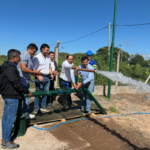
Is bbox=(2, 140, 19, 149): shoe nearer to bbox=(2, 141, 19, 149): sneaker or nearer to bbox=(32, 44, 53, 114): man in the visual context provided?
bbox=(2, 141, 19, 149): sneaker

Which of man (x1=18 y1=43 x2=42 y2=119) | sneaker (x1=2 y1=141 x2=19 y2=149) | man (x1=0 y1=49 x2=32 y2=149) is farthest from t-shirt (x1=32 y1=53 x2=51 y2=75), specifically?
sneaker (x1=2 y1=141 x2=19 y2=149)

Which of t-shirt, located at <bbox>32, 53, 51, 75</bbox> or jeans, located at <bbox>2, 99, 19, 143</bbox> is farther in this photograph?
t-shirt, located at <bbox>32, 53, 51, 75</bbox>

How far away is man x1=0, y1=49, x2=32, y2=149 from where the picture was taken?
2123 mm

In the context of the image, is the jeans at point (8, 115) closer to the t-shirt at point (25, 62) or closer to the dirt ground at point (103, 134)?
the dirt ground at point (103, 134)

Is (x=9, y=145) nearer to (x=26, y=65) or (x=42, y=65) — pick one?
(x=26, y=65)

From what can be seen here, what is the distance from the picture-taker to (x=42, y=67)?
344 centimetres

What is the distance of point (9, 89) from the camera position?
7.15ft

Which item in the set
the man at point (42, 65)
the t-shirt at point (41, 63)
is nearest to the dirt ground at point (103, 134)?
the man at point (42, 65)

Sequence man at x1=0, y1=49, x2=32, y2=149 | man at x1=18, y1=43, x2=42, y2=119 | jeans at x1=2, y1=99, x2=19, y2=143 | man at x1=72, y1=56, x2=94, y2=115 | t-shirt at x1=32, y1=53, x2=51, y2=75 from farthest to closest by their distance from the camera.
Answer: man at x1=72, y1=56, x2=94, y2=115 → t-shirt at x1=32, y1=53, x2=51, y2=75 → man at x1=18, y1=43, x2=42, y2=119 → jeans at x1=2, y1=99, x2=19, y2=143 → man at x1=0, y1=49, x2=32, y2=149

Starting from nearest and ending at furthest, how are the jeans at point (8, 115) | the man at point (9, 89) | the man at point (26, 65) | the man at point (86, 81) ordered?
the man at point (9, 89)
the jeans at point (8, 115)
the man at point (26, 65)
the man at point (86, 81)

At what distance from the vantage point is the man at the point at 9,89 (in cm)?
212

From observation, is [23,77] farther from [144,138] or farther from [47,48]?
[144,138]

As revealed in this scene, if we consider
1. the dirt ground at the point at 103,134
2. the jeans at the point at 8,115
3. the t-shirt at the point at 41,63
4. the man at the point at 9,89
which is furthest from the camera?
the t-shirt at the point at 41,63

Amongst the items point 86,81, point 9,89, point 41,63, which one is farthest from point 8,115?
point 86,81
